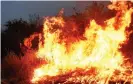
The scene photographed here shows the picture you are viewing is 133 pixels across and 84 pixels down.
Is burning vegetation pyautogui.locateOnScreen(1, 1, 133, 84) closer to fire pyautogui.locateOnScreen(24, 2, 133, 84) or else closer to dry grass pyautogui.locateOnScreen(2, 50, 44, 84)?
fire pyautogui.locateOnScreen(24, 2, 133, 84)

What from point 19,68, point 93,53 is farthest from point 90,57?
point 19,68

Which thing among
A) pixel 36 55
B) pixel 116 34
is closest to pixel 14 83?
pixel 36 55

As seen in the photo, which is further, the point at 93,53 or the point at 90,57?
the point at 93,53

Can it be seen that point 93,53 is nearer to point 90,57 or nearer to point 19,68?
point 90,57

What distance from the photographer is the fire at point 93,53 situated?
16172 millimetres

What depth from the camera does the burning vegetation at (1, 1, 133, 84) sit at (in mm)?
15414

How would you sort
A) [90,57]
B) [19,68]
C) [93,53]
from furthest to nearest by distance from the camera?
[19,68] < [93,53] < [90,57]

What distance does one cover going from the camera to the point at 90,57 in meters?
17.3

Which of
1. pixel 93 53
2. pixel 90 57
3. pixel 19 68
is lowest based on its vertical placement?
pixel 90 57

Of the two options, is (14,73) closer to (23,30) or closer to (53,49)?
(53,49)

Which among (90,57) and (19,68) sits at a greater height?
(19,68)

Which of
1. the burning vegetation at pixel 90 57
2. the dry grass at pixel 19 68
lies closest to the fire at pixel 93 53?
the burning vegetation at pixel 90 57

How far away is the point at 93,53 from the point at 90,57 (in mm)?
311

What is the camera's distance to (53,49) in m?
18.7
